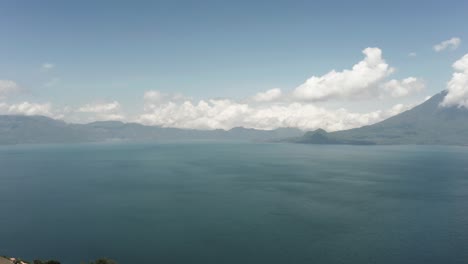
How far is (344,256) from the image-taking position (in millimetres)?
88312

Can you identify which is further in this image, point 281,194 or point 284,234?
point 281,194

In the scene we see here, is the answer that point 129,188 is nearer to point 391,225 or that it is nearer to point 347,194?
point 347,194

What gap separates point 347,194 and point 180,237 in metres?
109

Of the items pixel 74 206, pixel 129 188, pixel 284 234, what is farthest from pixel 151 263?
pixel 129 188

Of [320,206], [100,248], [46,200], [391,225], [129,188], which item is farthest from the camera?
[129,188]

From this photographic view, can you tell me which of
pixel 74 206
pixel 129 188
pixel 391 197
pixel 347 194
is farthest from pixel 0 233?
pixel 391 197

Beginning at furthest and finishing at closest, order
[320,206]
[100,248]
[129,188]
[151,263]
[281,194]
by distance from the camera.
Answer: [129,188]
[281,194]
[320,206]
[100,248]
[151,263]

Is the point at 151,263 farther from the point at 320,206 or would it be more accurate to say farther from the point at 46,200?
the point at 46,200

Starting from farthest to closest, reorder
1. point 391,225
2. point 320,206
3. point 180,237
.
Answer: point 320,206
point 391,225
point 180,237

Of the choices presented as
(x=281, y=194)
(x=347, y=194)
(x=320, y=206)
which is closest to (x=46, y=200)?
(x=281, y=194)

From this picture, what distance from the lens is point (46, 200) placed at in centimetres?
15862

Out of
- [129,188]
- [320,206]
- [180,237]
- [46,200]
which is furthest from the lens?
[129,188]

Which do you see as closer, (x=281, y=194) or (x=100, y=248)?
(x=100, y=248)

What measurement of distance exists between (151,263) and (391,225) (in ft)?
291
